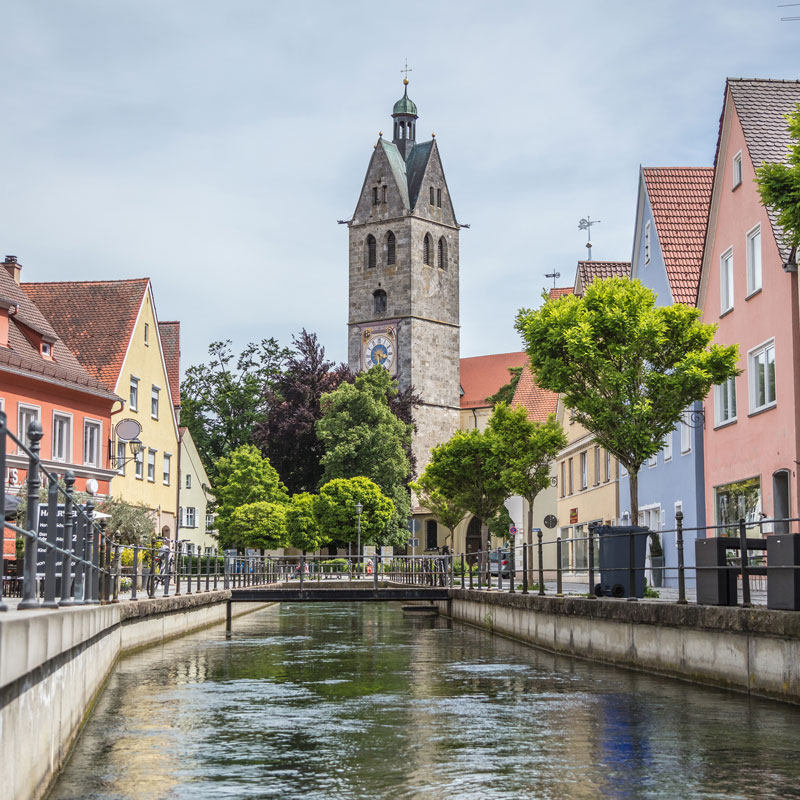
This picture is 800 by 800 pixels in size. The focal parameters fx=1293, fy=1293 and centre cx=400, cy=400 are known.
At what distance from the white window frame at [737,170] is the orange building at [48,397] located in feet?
62.9

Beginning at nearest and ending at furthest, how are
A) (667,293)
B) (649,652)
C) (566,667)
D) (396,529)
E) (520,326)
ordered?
(649,652) < (566,667) < (520,326) < (667,293) < (396,529)

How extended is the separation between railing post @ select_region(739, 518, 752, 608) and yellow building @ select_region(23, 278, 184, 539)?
105ft

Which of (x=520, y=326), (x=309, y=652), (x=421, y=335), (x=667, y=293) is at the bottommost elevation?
(x=309, y=652)

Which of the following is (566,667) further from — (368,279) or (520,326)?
(368,279)

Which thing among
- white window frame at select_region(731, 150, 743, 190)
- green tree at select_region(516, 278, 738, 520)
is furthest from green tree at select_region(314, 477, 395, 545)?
green tree at select_region(516, 278, 738, 520)

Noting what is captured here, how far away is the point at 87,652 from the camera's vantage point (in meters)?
12.2

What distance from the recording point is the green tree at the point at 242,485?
6944 cm

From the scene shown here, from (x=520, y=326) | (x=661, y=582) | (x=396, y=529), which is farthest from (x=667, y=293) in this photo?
(x=396, y=529)

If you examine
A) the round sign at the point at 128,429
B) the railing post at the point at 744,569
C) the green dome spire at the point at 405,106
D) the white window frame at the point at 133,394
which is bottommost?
the railing post at the point at 744,569

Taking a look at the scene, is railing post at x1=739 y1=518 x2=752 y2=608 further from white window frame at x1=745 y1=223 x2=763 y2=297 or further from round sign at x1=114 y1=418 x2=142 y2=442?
round sign at x1=114 y1=418 x2=142 y2=442

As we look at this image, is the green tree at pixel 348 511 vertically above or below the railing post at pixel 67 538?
above

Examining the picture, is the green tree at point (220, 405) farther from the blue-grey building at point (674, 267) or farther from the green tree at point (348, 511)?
the blue-grey building at point (674, 267)

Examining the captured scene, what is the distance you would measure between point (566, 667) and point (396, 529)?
55801mm

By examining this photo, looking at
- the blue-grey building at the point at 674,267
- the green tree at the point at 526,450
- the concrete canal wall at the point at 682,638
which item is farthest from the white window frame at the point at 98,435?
the concrete canal wall at the point at 682,638
